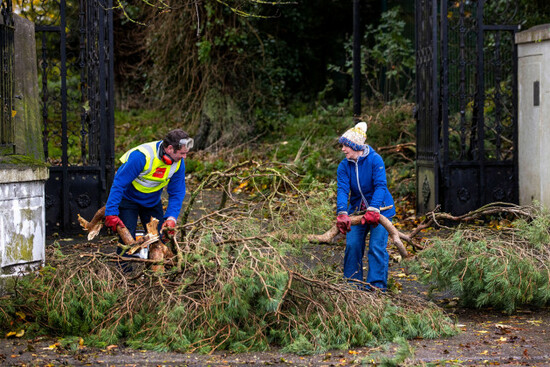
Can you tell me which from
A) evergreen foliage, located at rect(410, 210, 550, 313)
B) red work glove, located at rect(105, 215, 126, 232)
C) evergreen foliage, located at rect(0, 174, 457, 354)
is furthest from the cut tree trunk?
evergreen foliage, located at rect(410, 210, 550, 313)

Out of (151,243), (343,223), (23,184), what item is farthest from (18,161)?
(343,223)

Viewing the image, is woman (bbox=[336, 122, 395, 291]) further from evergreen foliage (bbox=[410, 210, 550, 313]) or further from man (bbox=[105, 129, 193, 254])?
man (bbox=[105, 129, 193, 254])

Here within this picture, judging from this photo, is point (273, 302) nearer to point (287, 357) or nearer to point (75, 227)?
point (287, 357)

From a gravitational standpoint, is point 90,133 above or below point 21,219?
above

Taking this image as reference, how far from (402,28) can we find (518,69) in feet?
19.5

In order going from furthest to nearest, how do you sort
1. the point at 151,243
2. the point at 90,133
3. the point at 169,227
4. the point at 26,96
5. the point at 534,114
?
the point at 534,114
the point at 90,133
the point at 26,96
the point at 151,243
the point at 169,227

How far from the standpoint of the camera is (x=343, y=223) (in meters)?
6.69

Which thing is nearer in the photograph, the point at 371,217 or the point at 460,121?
the point at 371,217

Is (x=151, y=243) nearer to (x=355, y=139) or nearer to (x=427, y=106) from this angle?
(x=355, y=139)

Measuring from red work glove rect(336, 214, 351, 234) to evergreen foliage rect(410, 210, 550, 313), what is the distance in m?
0.72

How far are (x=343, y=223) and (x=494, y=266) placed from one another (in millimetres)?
1307

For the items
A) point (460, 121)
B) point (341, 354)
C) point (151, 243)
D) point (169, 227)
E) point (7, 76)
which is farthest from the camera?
point (460, 121)

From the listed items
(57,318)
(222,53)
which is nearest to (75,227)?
(57,318)

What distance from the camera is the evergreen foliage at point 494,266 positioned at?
6449 millimetres
